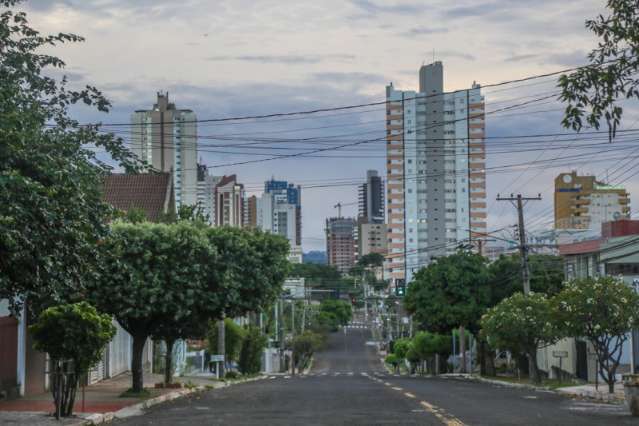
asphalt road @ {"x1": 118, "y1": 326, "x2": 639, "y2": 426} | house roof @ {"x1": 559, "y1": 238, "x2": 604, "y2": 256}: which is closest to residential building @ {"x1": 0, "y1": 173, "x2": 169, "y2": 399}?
asphalt road @ {"x1": 118, "y1": 326, "x2": 639, "y2": 426}

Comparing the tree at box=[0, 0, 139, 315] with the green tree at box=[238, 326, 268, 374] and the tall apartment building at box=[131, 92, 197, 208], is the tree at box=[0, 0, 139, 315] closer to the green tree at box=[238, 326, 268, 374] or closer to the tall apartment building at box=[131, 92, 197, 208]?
the tall apartment building at box=[131, 92, 197, 208]

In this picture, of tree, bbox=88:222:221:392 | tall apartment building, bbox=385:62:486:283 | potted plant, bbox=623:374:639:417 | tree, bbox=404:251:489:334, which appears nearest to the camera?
potted plant, bbox=623:374:639:417

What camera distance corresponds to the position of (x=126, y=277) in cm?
2928

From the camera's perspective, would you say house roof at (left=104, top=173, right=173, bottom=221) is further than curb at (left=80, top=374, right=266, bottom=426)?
Yes

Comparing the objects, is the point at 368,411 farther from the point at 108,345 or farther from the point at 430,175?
the point at 430,175

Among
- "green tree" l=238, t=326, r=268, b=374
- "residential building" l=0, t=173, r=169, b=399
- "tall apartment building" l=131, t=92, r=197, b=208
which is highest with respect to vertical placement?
"tall apartment building" l=131, t=92, r=197, b=208

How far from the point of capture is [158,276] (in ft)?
97.3

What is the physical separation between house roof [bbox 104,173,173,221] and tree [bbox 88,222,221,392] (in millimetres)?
25998

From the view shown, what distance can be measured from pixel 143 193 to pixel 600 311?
29995 mm

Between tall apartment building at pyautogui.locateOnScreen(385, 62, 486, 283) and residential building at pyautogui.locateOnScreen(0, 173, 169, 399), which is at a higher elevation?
tall apartment building at pyautogui.locateOnScreen(385, 62, 486, 283)

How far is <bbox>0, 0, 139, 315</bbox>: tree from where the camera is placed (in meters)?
16.0

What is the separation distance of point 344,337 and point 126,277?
531 ft

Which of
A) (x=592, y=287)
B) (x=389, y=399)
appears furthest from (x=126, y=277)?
(x=592, y=287)

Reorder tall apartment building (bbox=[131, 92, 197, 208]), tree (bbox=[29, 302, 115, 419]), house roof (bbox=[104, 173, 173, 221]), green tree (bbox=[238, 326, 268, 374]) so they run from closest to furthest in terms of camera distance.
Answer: tree (bbox=[29, 302, 115, 419]) → house roof (bbox=[104, 173, 173, 221]) → tall apartment building (bbox=[131, 92, 197, 208]) → green tree (bbox=[238, 326, 268, 374])
